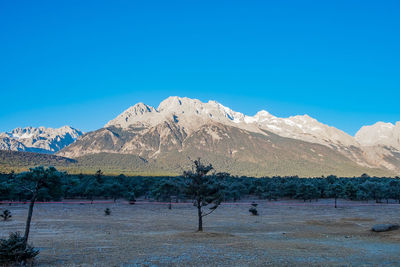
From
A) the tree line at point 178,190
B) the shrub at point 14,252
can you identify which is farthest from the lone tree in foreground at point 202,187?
the shrub at point 14,252

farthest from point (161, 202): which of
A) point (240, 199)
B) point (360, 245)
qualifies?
point (360, 245)

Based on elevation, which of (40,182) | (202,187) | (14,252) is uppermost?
(40,182)

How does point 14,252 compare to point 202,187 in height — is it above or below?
below

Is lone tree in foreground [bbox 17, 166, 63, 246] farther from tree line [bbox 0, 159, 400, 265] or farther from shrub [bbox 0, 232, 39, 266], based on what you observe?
shrub [bbox 0, 232, 39, 266]

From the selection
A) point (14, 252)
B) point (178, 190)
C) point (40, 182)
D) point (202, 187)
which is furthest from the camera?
point (178, 190)

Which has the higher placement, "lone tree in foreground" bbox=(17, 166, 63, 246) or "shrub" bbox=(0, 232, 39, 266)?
"lone tree in foreground" bbox=(17, 166, 63, 246)

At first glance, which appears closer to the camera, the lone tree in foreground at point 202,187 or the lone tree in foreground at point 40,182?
the lone tree in foreground at point 40,182

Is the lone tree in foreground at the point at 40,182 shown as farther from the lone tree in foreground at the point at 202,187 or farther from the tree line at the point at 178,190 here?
the lone tree in foreground at the point at 202,187

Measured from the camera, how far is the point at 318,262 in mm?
19516

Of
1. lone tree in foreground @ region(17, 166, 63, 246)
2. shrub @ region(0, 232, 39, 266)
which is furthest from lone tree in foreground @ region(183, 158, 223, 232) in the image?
shrub @ region(0, 232, 39, 266)

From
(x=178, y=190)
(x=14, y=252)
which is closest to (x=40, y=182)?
(x=14, y=252)

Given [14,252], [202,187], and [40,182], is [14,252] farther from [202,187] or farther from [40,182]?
[202,187]

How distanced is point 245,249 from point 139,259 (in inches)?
329

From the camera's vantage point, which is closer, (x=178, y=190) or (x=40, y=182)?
(x=40, y=182)
